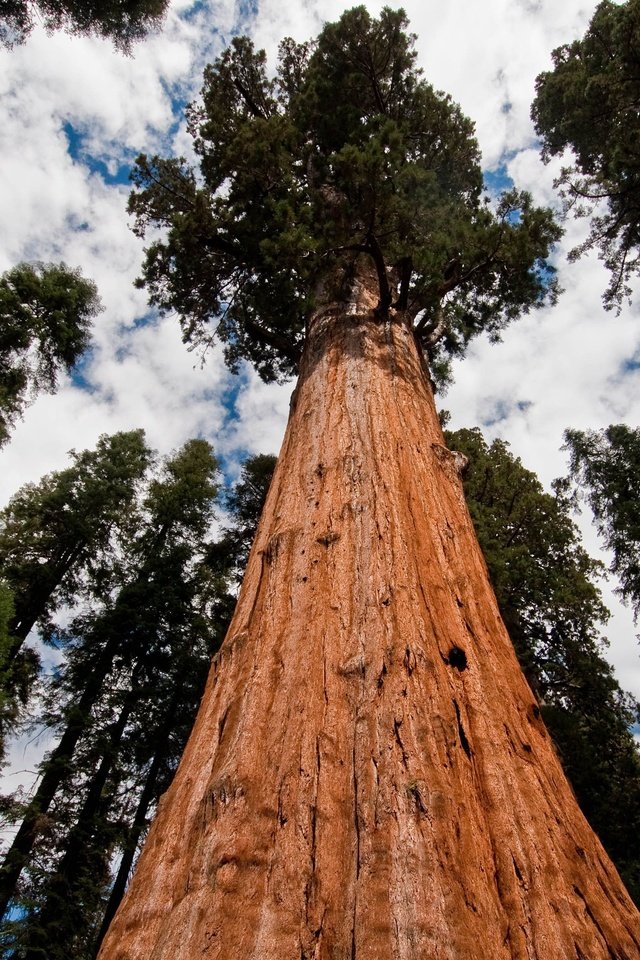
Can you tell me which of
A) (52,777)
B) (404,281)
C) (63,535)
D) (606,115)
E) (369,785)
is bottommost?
(369,785)

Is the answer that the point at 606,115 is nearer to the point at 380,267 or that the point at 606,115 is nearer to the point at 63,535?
the point at 380,267

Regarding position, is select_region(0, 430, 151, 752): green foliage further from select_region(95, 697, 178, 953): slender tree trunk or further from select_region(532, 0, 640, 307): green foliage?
select_region(532, 0, 640, 307): green foliage

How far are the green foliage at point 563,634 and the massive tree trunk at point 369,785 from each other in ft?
24.9

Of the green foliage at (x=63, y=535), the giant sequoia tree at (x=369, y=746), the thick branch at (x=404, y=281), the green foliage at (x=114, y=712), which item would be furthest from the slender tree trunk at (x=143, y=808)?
the thick branch at (x=404, y=281)

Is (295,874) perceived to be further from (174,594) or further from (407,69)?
(407,69)

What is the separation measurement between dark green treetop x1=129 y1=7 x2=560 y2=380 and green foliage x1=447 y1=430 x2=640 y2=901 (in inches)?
189

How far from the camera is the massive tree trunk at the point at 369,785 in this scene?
175 centimetres

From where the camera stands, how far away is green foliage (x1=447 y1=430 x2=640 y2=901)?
9.71 meters

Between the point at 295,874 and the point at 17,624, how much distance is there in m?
12.9

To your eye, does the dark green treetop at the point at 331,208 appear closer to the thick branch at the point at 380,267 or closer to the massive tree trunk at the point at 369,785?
the thick branch at the point at 380,267

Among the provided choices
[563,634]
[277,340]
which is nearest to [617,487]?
[563,634]

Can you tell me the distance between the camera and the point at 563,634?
11789mm

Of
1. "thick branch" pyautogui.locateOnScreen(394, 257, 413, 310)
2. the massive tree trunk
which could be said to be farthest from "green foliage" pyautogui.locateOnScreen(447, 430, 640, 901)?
the massive tree trunk

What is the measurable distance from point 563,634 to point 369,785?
1109cm
